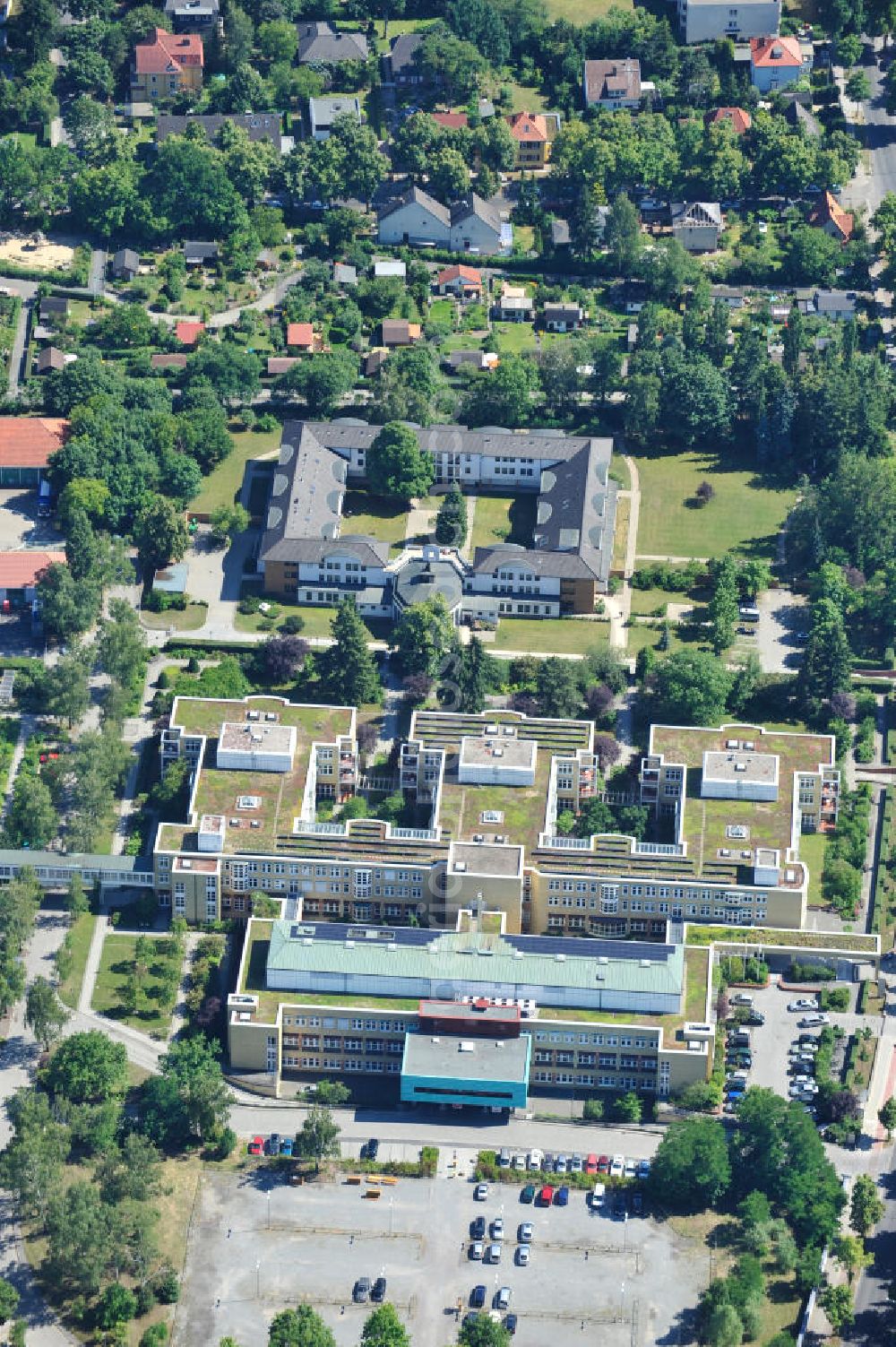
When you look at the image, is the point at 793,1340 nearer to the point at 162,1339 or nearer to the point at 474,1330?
the point at 474,1330

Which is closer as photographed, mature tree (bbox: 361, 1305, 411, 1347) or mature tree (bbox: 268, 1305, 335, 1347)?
mature tree (bbox: 361, 1305, 411, 1347)

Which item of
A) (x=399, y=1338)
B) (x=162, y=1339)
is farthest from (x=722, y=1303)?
(x=162, y=1339)

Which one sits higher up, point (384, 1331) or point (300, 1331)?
point (384, 1331)

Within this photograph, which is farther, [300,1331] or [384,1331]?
[300,1331]

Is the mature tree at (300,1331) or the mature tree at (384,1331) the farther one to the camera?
the mature tree at (300,1331)
